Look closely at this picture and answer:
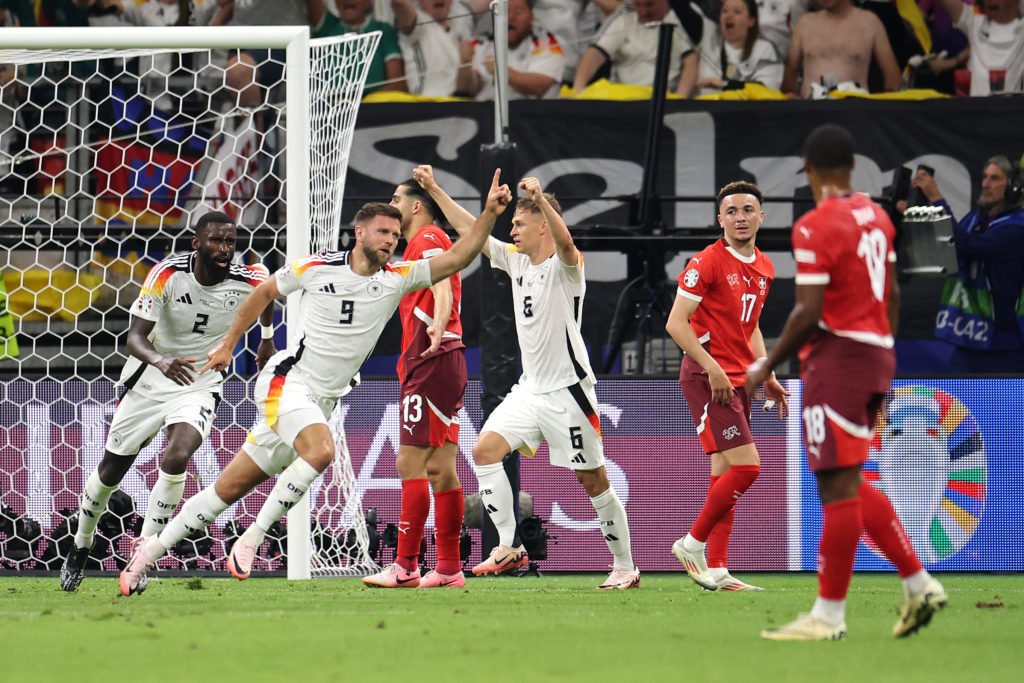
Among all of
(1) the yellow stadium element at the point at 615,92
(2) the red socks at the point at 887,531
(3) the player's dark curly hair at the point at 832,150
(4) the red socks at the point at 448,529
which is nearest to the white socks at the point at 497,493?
(4) the red socks at the point at 448,529

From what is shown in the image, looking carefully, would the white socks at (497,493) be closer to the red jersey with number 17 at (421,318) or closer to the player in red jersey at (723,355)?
the red jersey with number 17 at (421,318)

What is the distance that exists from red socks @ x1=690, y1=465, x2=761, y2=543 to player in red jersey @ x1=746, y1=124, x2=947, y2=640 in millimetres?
2477

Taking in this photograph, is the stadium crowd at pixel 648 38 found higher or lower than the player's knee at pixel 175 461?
higher

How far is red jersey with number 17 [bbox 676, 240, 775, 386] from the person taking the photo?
7.98m

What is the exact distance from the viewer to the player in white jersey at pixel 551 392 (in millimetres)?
8203

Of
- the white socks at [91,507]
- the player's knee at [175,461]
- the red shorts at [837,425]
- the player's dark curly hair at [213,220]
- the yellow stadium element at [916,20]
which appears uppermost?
the yellow stadium element at [916,20]

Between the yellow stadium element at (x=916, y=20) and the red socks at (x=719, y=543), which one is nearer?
the red socks at (x=719, y=543)

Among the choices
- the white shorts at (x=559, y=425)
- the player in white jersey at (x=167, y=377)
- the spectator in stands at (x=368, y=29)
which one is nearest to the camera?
the player in white jersey at (x=167, y=377)

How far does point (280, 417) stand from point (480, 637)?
7.75 ft

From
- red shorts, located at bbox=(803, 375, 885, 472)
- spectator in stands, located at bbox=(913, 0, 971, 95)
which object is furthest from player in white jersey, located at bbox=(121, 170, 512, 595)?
spectator in stands, located at bbox=(913, 0, 971, 95)

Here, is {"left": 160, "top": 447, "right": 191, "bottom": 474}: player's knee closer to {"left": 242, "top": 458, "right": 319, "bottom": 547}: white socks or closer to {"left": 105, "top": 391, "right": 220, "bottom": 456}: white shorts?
{"left": 105, "top": 391, "right": 220, "bottom": 456}: white shorts

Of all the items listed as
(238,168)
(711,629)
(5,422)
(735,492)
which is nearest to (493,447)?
(735,492)

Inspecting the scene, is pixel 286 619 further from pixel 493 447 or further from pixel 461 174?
pixel 461 174

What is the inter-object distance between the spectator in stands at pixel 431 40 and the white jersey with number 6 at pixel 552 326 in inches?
225
